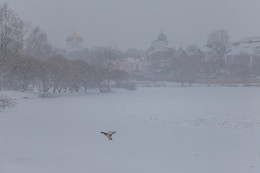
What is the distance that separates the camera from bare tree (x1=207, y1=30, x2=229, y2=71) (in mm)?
74250

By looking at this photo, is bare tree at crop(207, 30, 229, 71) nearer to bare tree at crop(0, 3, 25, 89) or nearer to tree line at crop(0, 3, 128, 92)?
tree line at crop(0, 3, 128, 92)

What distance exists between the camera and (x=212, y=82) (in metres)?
59.7

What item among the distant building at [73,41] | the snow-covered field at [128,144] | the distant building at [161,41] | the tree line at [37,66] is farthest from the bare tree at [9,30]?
the distant building at [73,41]

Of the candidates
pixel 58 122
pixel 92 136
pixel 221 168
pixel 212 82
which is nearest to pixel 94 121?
pixel 58 122

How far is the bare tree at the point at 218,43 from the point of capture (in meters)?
74.2

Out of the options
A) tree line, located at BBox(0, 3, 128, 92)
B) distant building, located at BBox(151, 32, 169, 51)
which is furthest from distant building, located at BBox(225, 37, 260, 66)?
distant building, located at BBox(151, 32, 169, 51)

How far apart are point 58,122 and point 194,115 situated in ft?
23.6

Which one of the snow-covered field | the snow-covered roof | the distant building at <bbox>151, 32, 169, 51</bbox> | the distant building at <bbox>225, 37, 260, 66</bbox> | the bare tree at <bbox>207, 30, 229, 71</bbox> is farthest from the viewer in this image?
the distant building at <bbox>151, 32, 169, 51</bbox>

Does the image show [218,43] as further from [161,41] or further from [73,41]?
[73,41]

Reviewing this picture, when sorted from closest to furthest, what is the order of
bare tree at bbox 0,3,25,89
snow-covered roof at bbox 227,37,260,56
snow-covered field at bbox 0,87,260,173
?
snow-covered field at bbox 0,87,260,173 < bare tree at bbox 0,3,25,89 < snow-covered roof at bbox 227,37,260,56

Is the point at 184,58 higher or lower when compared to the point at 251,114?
higher

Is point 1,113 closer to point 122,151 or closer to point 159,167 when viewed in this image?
point 122,151

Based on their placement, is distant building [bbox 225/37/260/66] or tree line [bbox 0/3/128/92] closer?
tree line [bbox 0/3/128/92]

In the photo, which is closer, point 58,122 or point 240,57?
point 58,122
